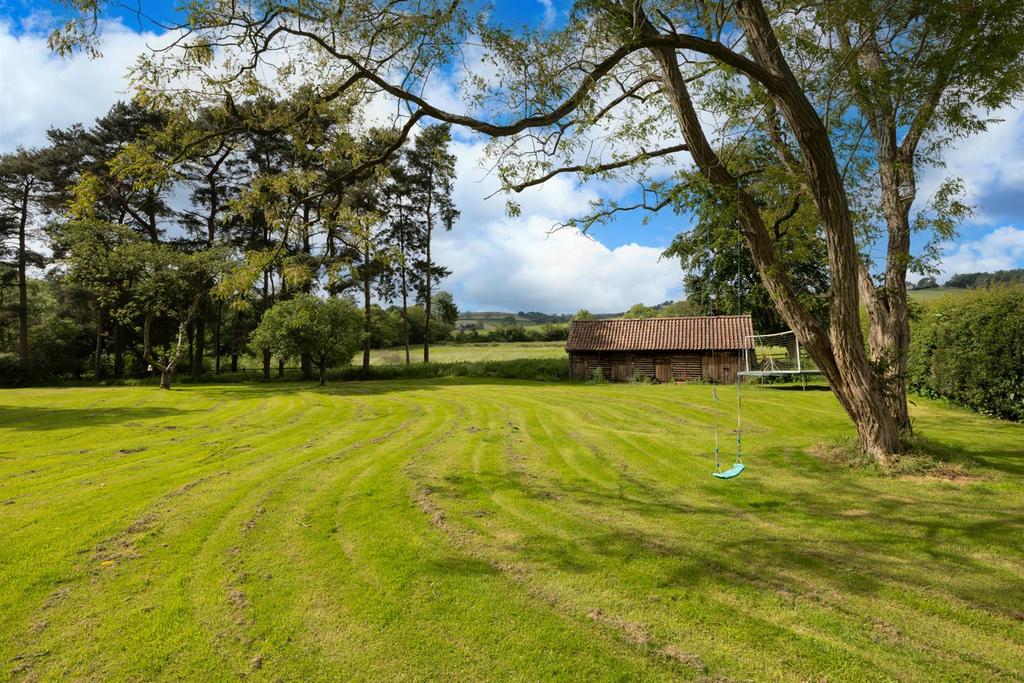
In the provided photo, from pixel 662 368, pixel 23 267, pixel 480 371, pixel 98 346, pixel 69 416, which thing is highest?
pixel 23 267

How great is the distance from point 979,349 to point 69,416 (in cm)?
2626

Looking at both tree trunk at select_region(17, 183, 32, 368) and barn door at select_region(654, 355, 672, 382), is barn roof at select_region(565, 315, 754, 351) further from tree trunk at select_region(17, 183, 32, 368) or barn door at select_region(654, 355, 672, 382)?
tree trunk at select_region(17, 183, 32, 368)

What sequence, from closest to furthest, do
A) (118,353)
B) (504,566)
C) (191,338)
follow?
1. (504,566)
2. (118,353)
3. (191,338)

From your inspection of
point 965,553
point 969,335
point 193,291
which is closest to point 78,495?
point 965,553

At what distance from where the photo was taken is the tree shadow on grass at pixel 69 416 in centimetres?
1315

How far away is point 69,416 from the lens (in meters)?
15.1

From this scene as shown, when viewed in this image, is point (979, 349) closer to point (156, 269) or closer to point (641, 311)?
point (156, 269)

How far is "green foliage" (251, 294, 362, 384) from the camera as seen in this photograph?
84.7ft

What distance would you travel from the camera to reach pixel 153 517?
5750mm

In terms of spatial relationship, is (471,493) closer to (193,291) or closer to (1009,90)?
(1009,90)

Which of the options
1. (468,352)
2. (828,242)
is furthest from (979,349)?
(468,352)

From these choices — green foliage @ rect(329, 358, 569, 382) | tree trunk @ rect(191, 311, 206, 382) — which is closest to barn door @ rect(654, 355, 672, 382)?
green foliage @ rect(329, 358, 569, 382)

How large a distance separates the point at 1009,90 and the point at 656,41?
22.0 ft

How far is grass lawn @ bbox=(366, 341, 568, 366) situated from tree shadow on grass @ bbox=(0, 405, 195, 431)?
23.3m
